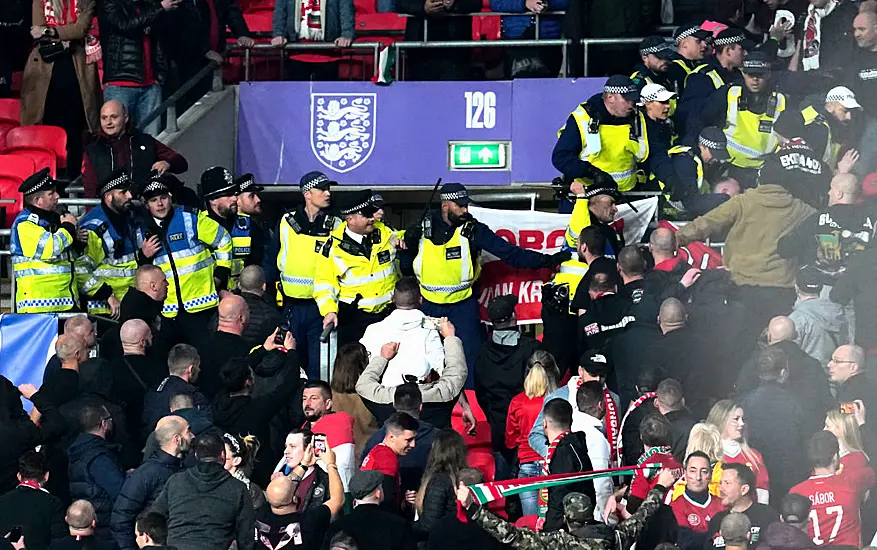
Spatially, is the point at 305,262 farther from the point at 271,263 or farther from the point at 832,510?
the point at 832,510

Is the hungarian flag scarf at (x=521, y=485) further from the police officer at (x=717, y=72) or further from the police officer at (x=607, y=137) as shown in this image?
the police officer at (x=717, y=72)

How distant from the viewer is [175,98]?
17734 mm

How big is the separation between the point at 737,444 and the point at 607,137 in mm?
4537

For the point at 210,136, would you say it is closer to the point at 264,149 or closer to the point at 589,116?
the point at 264,149

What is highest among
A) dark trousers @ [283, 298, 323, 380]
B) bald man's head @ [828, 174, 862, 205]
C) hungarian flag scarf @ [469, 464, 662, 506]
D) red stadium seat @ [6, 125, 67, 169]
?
bald man's head @ [828, 174, 862, 205]

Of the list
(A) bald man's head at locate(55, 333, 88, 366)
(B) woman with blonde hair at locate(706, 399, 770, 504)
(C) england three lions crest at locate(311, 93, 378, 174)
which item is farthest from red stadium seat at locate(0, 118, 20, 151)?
(B) woman with blonde hair at locate(706, 399, 770, 504)

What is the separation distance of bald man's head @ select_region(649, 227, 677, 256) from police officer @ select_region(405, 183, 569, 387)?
0.75 m

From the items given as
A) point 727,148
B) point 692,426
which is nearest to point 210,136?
point 727,148

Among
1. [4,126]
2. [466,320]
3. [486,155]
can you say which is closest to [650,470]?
[466,320]

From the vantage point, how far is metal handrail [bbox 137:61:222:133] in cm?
1764

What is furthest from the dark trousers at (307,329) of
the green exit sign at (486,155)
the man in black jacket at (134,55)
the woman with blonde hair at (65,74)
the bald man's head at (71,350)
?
the woman with blonde hair at (65,74)

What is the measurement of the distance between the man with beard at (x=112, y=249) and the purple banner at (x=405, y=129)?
2.63 meters

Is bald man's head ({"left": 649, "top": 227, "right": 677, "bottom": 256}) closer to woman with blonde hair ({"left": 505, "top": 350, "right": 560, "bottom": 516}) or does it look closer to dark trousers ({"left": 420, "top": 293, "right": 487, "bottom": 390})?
dark trousers ({"left": 420, "top": 293, "right": 487, "bottom": 390})

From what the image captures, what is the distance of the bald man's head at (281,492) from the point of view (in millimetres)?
11773
